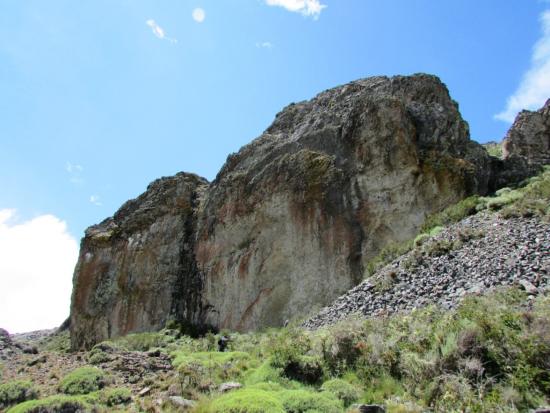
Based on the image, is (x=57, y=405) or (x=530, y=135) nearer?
(x=57, y=405)

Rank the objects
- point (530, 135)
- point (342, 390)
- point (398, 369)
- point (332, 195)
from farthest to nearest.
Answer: point (530, 135) → point (332, 195) → point (398, 369) → point (342, 390)

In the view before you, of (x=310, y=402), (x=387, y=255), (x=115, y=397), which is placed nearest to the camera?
(x=310, y=402)

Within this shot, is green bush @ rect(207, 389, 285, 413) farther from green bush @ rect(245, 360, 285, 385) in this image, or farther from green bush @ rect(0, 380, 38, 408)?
green bush @ rect(0, 380, 38, 408)

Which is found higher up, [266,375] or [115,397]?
[266,375]

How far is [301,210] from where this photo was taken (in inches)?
1098

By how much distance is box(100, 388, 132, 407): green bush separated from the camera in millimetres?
11489

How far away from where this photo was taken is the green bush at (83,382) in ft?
41.3

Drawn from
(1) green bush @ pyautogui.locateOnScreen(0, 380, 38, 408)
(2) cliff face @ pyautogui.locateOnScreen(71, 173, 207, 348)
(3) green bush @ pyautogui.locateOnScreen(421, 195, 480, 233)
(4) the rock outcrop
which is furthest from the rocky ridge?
(2) cliff face @ pyautogui.locateOnScreen(71, 173, 207, 348)

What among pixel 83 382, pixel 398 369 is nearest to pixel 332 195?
pixel 83 382

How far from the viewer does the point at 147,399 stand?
1143 centimetres

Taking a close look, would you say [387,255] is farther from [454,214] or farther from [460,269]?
→ [460,269]

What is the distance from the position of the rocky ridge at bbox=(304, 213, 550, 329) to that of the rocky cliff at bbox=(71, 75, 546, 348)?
6882 mm

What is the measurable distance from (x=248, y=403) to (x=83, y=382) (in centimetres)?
653

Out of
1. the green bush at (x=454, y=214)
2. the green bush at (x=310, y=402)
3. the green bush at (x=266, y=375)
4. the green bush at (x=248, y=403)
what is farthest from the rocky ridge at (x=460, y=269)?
the green bush at (x=248, y=403)
